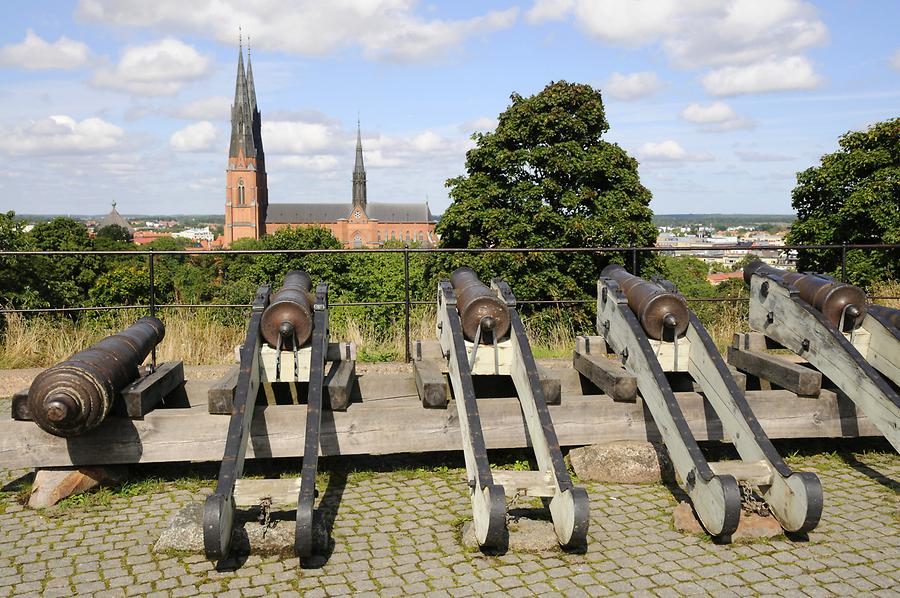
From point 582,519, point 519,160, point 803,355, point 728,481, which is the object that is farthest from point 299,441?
point 519,160

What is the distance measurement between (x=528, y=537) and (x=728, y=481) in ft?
3.10

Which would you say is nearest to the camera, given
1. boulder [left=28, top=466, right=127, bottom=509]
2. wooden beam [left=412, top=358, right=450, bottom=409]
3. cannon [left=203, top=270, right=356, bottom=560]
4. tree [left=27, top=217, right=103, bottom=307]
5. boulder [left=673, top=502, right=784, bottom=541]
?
cannon [left=203, top=270, right=356, bottom=560]

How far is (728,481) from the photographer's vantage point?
348 cm

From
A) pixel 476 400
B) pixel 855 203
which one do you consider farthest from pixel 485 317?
pixel 855 203

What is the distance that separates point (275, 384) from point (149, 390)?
41.7 inches

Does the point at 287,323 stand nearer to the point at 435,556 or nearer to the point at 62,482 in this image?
the point at 62,482

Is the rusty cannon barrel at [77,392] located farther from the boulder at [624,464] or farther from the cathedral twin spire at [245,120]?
the cathedral twin spire at [245,120]

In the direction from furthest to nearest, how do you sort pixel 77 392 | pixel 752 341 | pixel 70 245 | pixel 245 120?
pixel 245 120
pixel 70 245
pixel 752 341
pixel 77 392

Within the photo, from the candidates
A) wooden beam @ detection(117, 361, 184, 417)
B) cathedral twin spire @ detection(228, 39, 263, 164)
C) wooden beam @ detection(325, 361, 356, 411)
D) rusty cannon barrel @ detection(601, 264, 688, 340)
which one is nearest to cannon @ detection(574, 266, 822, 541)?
rusty cannon barrel @ detection(601, 264, 688, 340)

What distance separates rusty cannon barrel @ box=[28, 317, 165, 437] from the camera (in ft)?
12.4

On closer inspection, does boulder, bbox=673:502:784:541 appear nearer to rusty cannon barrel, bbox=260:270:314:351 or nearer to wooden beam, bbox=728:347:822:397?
wooden beam, bbox=728:347:822:397

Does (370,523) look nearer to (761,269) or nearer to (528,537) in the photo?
(528,537)

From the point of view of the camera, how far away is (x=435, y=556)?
3.47 m

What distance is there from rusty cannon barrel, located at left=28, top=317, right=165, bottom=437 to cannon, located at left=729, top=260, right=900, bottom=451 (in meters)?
4.09
